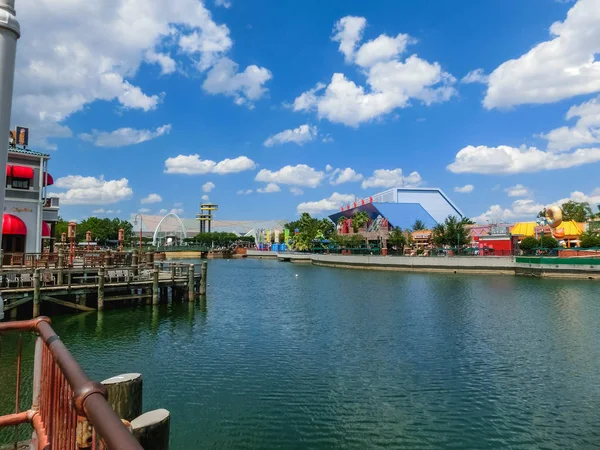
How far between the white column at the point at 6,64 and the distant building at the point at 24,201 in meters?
25.3

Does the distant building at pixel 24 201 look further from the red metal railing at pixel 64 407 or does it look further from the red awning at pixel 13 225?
the red metal railing at pixel 64 407

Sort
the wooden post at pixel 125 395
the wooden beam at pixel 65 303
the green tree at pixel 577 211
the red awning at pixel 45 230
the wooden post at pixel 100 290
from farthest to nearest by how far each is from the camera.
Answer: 1. the green tree at pixel 577 211
2. the red awning at pixel 45 230
3. the wooden post at pixel 100 290
4. the wooden beam at pixel 65 303
5. the wooden post at pixel 125 395

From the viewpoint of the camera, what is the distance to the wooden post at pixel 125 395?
6.69 m

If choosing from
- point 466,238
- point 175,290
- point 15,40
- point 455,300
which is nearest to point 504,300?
point 455,300

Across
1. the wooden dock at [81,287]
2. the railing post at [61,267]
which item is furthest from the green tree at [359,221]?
the railing post at [61,267]

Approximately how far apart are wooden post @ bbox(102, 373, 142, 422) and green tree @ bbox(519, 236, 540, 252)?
72808 millimetres

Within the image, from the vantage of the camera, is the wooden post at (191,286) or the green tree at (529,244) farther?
the green tree at (529,244)

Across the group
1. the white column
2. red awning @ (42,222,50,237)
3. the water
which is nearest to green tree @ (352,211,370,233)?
the water

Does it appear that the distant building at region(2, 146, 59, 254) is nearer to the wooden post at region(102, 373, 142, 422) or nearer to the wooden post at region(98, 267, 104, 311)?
the wooden post at region(98, 267, 104, 311)

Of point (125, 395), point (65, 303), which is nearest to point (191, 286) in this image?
point (65, 303)

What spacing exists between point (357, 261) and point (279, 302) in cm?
4723

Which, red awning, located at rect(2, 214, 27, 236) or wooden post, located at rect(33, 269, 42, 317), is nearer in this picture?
wooden post, located at rect(33, 269, 42, 317)

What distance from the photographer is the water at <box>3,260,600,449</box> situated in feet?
35.8

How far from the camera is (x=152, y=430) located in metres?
5.89
